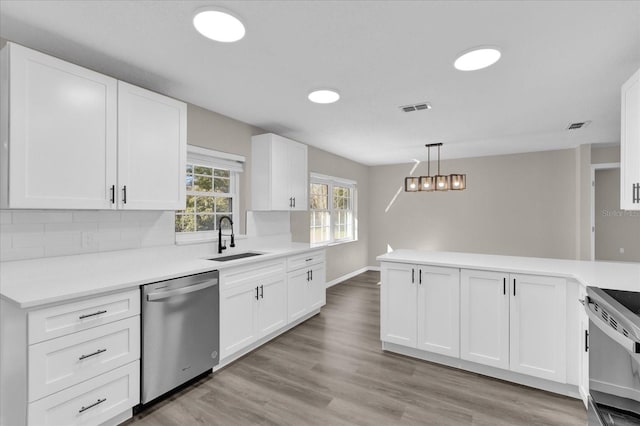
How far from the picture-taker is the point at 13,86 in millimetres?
1684

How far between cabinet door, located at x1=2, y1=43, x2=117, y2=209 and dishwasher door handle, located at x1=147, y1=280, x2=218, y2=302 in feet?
2.44

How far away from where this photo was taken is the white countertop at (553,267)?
1942 millimetres

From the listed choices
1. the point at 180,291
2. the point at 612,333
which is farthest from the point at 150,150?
the point at 612,333

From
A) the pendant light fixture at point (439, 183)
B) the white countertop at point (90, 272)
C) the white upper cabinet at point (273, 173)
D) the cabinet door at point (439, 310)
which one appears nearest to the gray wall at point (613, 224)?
the pendant light fixture at point (439, 183)

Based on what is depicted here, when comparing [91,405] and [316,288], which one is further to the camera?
[316,288]

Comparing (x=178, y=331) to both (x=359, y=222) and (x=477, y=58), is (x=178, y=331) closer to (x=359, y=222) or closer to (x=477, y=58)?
(x=477, y=58)

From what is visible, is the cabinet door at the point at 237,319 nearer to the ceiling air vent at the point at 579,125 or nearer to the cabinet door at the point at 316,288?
the cabinet door at the point at 316,288

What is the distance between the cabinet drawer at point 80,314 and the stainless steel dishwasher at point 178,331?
0.10 meters

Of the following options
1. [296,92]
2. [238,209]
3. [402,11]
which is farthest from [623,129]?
[238,209]

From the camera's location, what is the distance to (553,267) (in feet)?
7.87

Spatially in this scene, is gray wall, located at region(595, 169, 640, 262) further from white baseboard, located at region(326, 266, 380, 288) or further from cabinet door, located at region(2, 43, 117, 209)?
cabinet door, located at region(2, 43, 117, 209)

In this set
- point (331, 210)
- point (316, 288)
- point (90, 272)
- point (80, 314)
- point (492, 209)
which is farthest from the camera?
point (492, 209)

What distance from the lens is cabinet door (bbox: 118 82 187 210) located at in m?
2.21

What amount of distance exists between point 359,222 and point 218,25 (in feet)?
Answer: 17.4
